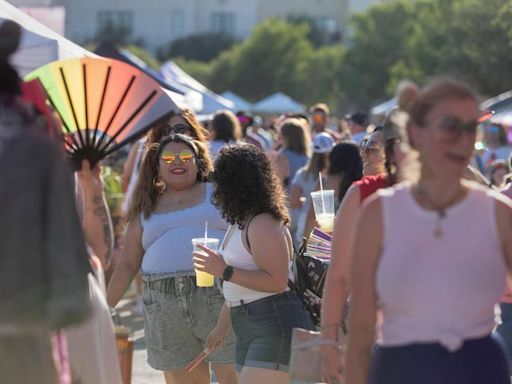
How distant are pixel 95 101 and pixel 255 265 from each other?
1.09 m

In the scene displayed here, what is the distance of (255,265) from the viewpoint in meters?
6.01

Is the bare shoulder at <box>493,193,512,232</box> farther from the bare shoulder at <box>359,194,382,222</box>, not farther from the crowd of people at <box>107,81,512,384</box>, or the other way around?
the bare shoulder at <box>359,194,382,222</box>

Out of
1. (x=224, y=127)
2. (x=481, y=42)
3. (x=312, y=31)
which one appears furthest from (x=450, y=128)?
(x=312, y=31)

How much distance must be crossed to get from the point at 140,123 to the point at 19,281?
8.34ft

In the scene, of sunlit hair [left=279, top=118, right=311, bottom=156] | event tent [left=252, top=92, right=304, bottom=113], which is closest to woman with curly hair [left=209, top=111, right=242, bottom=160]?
sunlit hair [left=279, top=118, right=311, bottom=156]

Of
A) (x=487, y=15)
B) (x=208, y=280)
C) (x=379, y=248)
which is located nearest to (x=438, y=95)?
(x=379, y=248)

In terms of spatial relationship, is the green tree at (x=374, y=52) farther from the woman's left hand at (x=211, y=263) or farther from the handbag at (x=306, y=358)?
the handbag at (x=306, y=358)

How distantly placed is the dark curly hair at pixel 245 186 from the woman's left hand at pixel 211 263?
180mm

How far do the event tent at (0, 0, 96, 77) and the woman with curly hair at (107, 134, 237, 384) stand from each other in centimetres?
135

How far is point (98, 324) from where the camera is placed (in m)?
4.61

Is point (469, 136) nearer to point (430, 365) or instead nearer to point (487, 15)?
point (430, 365)

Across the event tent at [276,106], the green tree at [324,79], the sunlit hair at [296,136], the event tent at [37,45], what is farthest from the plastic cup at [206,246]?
the green tree at [324,79]

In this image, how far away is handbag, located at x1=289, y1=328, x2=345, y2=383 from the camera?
4.85m

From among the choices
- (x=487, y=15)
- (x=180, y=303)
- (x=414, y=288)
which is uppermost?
(x=487, y=15)
